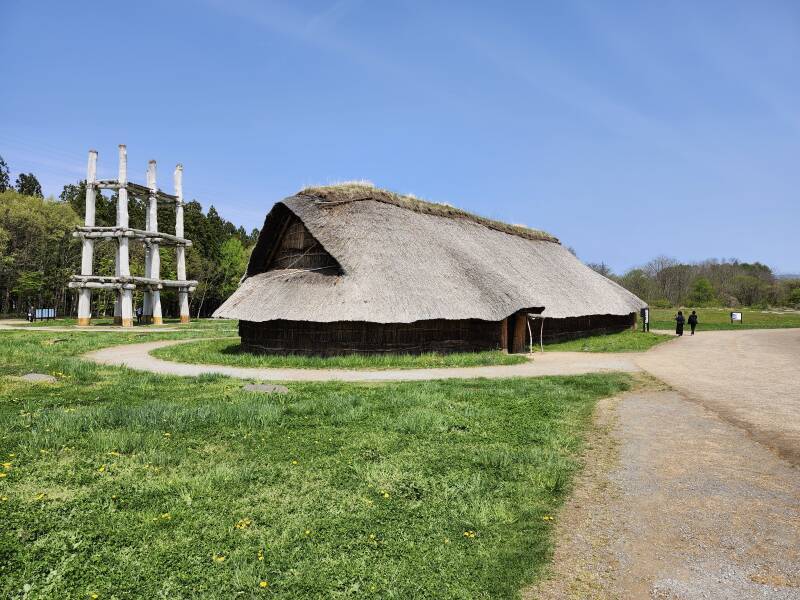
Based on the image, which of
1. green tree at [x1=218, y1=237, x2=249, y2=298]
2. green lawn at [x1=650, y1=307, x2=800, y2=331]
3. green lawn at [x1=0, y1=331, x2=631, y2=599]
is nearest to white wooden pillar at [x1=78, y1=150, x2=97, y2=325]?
green tree at [x1=218, y1=237, x2=249, y2=298]

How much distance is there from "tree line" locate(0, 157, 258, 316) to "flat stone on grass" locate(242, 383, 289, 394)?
53.7 metres

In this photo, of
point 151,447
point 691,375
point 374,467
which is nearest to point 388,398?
point 374,467

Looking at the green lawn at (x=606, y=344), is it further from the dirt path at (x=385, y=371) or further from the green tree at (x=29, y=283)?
the green tree at (x=29, y=283)

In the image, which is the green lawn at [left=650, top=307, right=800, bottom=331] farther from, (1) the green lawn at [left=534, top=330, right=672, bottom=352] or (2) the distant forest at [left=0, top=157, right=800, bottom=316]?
(2) the distant forest at [left=0, top=157, right=800, bottom=316]

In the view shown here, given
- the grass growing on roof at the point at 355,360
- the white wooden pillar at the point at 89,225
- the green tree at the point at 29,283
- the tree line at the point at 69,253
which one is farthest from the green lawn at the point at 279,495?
the tree line at the point at 69,253

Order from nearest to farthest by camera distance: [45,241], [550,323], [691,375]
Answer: [691,375], [550,323], [45,241]

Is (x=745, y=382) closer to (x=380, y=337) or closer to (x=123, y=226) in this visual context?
(x=380, y=337)

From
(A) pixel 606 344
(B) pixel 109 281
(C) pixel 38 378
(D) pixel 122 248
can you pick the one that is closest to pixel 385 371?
(C) pixel 38 378

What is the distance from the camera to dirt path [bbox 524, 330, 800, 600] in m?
4.39

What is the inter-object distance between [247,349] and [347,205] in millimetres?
9040

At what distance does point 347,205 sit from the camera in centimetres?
2550

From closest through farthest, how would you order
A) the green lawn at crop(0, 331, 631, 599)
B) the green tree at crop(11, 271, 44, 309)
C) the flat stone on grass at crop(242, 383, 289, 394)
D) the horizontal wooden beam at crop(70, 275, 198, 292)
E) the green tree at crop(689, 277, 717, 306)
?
1. the green lawn at crop(0, 331, 631, 599)
2. the flat stone on grass at crop(242, 383, 289, 394)
3. the horizontal wooden beam at crop(70, 275, 198, 292)
4. the green tree at crop(11, 271, 44, 309)
5. the green tree at crop(689, 277, 717, 306)

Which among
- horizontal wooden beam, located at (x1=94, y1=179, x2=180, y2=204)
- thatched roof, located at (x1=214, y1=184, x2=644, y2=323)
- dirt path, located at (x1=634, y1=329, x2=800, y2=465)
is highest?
horizontal wooden beam, located at (x1=94, y1=179, x2=180, y2=204)

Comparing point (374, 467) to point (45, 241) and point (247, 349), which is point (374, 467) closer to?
point (247, 349)
